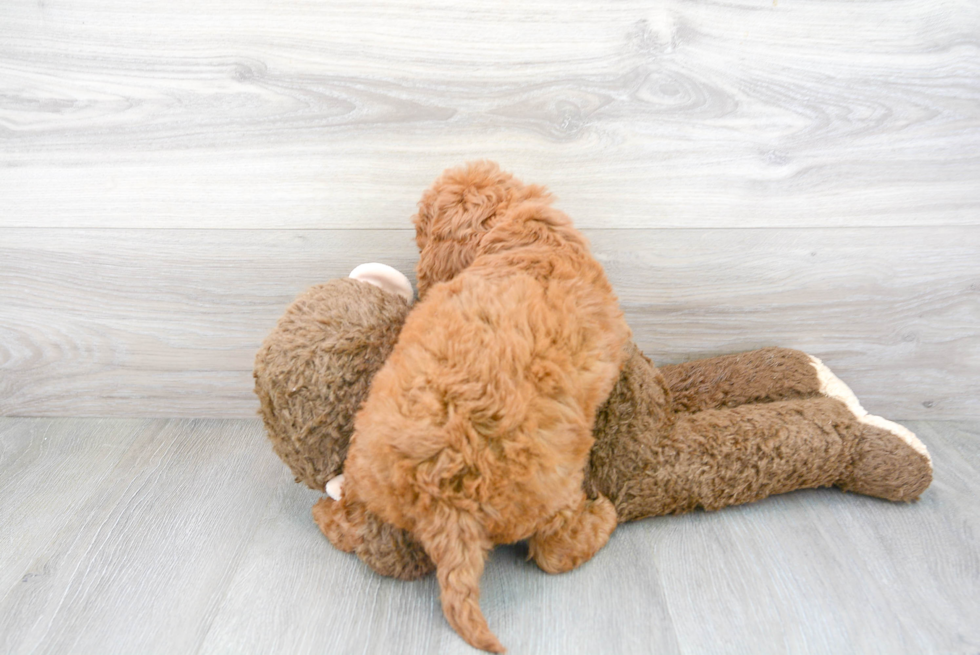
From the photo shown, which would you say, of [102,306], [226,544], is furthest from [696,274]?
[102,306]

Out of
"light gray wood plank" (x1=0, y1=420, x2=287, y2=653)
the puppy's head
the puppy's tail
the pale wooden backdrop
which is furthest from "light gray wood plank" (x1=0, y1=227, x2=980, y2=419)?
the puppy's tail

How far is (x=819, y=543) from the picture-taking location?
0.88 m

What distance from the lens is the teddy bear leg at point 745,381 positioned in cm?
104

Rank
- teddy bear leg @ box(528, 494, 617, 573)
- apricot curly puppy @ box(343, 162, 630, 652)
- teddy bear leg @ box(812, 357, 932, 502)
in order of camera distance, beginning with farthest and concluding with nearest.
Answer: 1. teddy bear leg @ box(812, 357, 932, 502)
2. teddy bear leg @ box(528, 494, 617, 573)
3. apricot curly puppy @ box(343, 162, 630, 652)

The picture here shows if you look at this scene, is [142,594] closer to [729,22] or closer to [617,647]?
[617,647]

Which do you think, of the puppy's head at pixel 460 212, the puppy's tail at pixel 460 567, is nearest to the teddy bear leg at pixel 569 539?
the puppy's tail at pixel 460 567

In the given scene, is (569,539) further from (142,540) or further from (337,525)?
(142,540)

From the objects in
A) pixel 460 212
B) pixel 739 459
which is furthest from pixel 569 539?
pixel 460 212

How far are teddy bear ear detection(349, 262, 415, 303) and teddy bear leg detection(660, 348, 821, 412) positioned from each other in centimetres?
48

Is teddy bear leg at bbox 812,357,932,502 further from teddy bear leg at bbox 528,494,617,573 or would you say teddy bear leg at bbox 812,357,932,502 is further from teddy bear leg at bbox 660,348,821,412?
teddy bear leg at bbox 528,494,617,573

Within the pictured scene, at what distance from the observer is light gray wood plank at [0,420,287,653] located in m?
0.77

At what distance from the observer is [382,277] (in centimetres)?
93

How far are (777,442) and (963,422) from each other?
0.54 meters

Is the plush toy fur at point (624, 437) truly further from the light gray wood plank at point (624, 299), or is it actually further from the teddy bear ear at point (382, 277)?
the light gray wood plank at point (624, 299)
